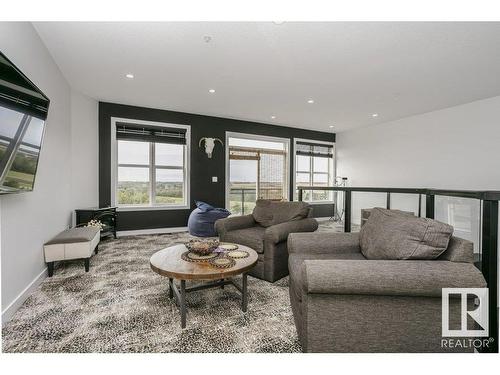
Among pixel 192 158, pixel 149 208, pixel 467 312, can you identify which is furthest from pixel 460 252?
pixel 149 208

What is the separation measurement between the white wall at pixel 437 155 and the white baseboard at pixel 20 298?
5.31 m

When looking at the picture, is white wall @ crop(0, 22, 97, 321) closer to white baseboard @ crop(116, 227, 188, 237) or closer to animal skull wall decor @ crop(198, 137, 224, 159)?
white baseboard @ crop(116, 227, 188, 237)

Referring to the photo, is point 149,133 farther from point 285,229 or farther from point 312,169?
point 312,169

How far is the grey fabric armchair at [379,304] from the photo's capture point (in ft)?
4.23

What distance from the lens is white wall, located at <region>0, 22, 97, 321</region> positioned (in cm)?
200

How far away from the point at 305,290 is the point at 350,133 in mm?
6662

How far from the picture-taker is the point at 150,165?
204 inches

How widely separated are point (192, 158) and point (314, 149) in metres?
3.78

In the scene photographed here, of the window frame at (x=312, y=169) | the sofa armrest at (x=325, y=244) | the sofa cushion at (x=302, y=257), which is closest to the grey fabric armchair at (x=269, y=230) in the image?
the sofa armrest at (x=325, y=244)

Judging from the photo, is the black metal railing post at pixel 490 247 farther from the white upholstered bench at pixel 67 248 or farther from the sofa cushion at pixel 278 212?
the white upholstered bench at pixel 67 248

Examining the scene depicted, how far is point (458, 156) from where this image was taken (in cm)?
475

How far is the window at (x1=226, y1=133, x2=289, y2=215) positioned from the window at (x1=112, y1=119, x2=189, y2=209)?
3.66 ft
